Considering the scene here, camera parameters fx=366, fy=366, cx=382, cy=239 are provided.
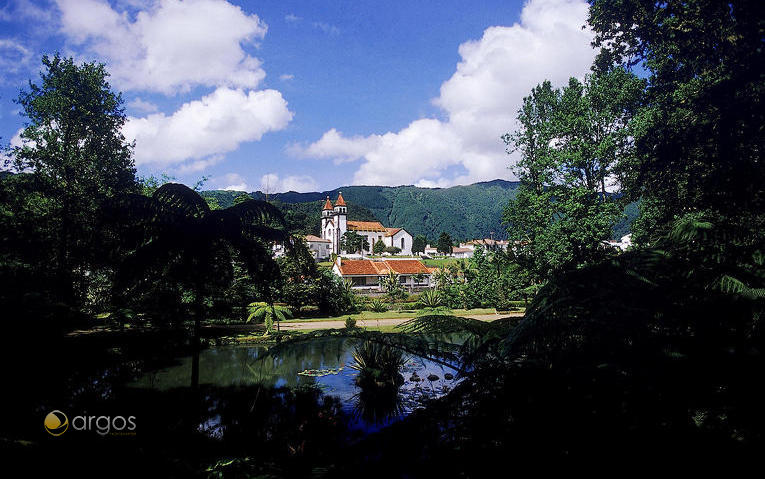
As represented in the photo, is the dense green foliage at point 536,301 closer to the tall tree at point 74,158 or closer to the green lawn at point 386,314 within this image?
the tall tree at point 74,158

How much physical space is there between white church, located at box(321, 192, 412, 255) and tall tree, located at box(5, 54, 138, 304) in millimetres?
69493

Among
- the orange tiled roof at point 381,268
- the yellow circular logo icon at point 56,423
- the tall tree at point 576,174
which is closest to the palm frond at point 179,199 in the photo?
the yellow circular logo icon at point 56,423

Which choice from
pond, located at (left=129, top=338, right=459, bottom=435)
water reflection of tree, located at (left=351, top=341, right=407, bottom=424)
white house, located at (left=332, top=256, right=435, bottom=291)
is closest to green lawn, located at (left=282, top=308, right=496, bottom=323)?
pond, located at (left=129, top=338, right=459, bottom=435)

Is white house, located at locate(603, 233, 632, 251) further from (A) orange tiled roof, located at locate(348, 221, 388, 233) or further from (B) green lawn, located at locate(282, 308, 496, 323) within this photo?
(A) orange tiled roof, located at locate(348, 221, 388, 233)

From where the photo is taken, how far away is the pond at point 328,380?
8.34 metres

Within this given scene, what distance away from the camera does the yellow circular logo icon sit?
17.9ft

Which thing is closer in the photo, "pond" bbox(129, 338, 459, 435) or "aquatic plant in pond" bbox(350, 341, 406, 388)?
"pond" bbox(129, 338, 459, 435)

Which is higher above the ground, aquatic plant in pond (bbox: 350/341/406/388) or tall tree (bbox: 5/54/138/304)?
tall tree (bbox: 5/54/138/304)

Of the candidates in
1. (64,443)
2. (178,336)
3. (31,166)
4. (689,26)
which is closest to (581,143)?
(689,26)

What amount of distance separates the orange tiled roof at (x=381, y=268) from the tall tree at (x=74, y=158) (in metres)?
23.4

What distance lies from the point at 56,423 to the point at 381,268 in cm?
3506

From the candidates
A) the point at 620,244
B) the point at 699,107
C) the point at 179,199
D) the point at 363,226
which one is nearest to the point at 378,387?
the point at 179,199

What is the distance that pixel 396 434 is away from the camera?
2.42m

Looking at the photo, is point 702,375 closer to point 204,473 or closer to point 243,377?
point 204,473
